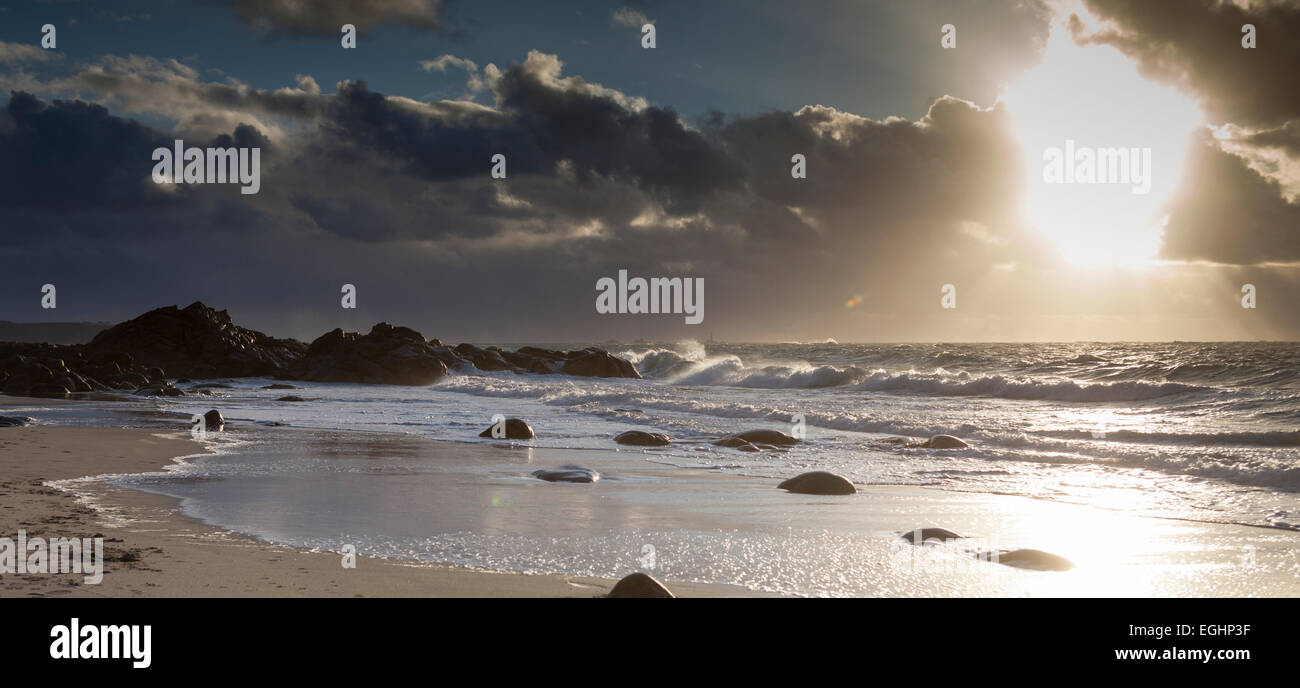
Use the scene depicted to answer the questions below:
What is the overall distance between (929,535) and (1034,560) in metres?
1.27

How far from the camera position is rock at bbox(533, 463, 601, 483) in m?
12.0

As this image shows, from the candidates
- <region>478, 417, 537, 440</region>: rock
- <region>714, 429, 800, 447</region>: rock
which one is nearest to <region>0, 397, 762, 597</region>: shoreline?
<region>478, 417, 537, 440</region>: rock

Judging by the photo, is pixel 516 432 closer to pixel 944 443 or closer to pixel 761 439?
pixel 761 439

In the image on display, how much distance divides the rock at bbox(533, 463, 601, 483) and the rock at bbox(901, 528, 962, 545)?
17.2 ft

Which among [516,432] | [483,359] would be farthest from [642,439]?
[483,359]

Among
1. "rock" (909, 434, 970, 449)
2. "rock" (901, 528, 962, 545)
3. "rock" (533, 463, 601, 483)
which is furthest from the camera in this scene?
"rock" (909, 434, 970, 449)

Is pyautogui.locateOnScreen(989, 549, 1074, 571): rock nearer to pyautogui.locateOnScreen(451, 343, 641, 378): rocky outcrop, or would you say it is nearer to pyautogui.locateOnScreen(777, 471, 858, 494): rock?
pyautogui.locateOnScreen(777, 471, 858, 494): rock

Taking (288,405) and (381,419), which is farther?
(288,405)

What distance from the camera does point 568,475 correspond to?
477 inches

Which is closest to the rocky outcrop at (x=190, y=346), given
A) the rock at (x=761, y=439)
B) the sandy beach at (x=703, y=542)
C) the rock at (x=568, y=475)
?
the sandy beach at (x=703, y=542)
